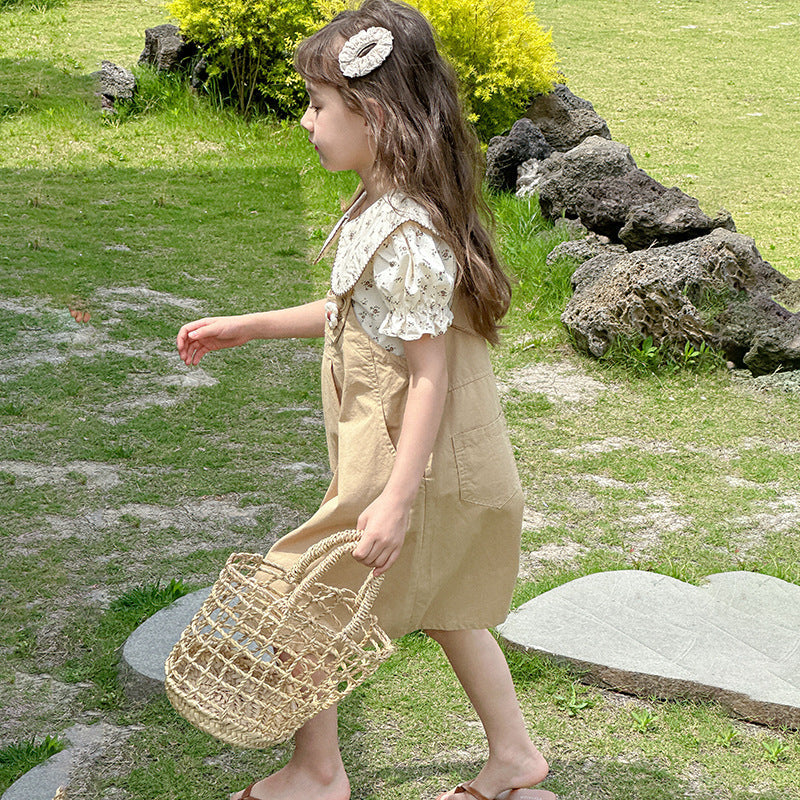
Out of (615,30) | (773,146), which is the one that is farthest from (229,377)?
(615,30)

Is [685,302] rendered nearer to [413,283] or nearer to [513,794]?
[513,794]

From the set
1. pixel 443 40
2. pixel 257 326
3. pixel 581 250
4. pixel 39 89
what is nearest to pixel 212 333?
pixel 257 326

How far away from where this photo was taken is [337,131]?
213cm

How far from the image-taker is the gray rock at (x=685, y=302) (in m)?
5.16

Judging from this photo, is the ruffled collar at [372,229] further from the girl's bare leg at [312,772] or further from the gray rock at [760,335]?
the gray rock at [760,335]

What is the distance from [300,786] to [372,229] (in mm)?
1178

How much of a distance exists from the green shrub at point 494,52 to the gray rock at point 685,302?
2.88 m

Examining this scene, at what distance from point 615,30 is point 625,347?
31.4 ft

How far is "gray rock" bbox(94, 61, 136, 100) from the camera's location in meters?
8.97

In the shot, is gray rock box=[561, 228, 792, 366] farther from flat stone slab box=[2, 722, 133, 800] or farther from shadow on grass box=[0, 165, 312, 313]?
flat stone slab box=[2, 722, 133, 800]

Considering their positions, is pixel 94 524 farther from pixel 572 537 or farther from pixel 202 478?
pixel 572 537

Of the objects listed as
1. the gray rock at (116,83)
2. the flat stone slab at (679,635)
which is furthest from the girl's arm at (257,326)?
the gray rock at (116,83)

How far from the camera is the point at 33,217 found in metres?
6.82

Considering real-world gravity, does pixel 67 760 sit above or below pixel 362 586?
below
